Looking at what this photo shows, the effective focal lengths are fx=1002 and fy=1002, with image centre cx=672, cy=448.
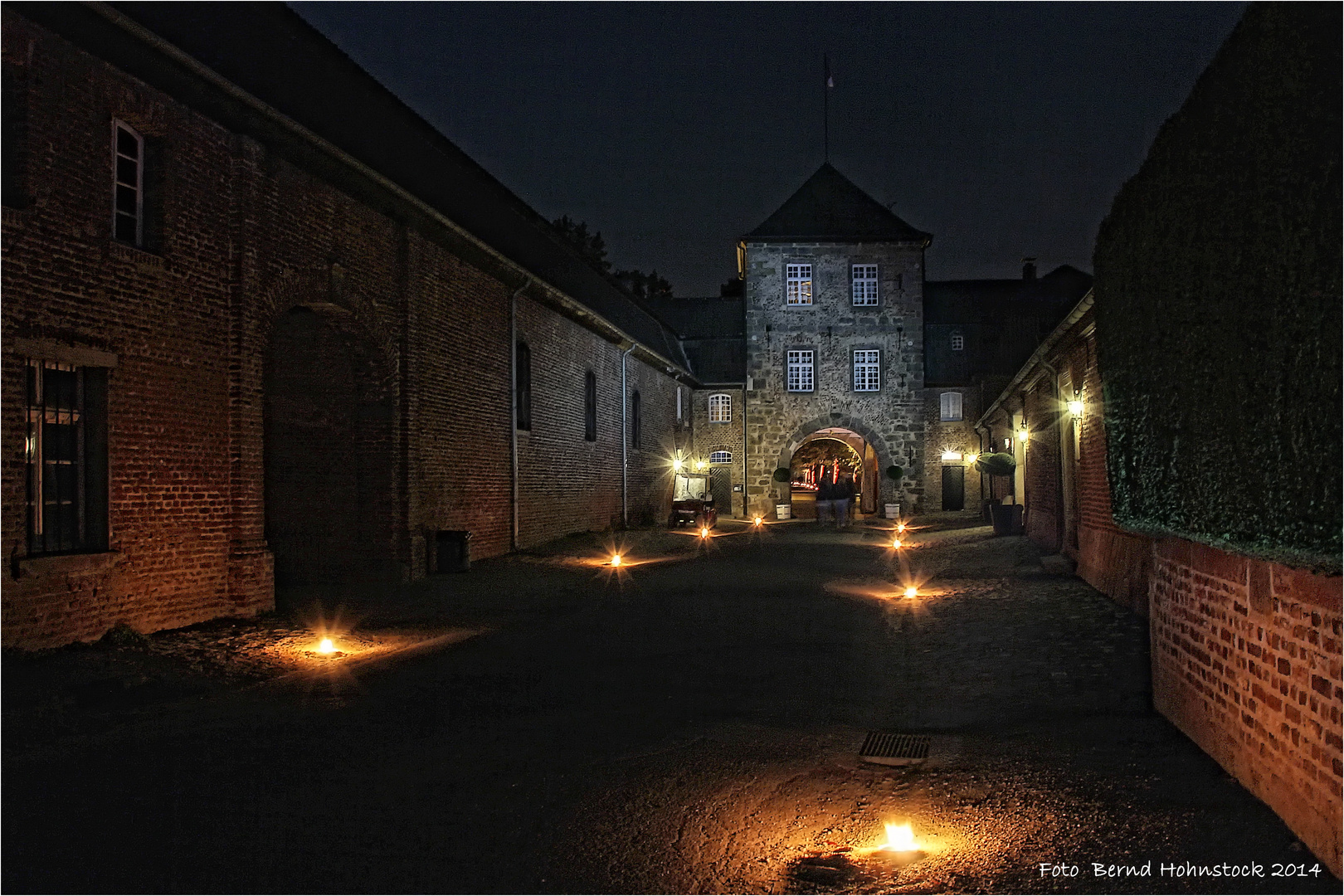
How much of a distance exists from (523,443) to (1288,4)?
687 inches

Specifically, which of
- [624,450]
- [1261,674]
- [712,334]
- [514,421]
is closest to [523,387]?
[514,421]

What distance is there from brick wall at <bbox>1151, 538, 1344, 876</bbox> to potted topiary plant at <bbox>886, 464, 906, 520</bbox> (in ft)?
103

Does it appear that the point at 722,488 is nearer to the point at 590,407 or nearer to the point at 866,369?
the point at 866,369

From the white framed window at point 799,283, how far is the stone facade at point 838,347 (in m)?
0.17

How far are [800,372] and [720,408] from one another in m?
3.60

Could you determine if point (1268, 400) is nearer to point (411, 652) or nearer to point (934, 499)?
point (411, 652)

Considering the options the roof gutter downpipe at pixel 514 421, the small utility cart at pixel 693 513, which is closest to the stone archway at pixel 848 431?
the small utility cart at pixel 693 513

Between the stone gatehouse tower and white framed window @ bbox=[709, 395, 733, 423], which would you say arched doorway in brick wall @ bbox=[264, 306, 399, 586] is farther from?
white framed window @ bbox=[709, 395, 733, 423]

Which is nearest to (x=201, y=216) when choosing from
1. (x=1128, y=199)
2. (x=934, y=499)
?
(x=1128, y=199)

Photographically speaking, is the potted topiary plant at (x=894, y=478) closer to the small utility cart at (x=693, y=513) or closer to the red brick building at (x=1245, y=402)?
the small utility cart at (x=693, y=513)

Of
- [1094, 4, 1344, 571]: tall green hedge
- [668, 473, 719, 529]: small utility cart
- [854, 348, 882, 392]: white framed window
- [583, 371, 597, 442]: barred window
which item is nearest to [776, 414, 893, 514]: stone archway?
[854, 348, 882, 392]: white framed window

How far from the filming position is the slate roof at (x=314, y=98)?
9275 mm

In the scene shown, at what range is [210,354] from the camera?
34.5 feet

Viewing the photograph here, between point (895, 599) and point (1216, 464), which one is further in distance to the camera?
point (895, 599)
